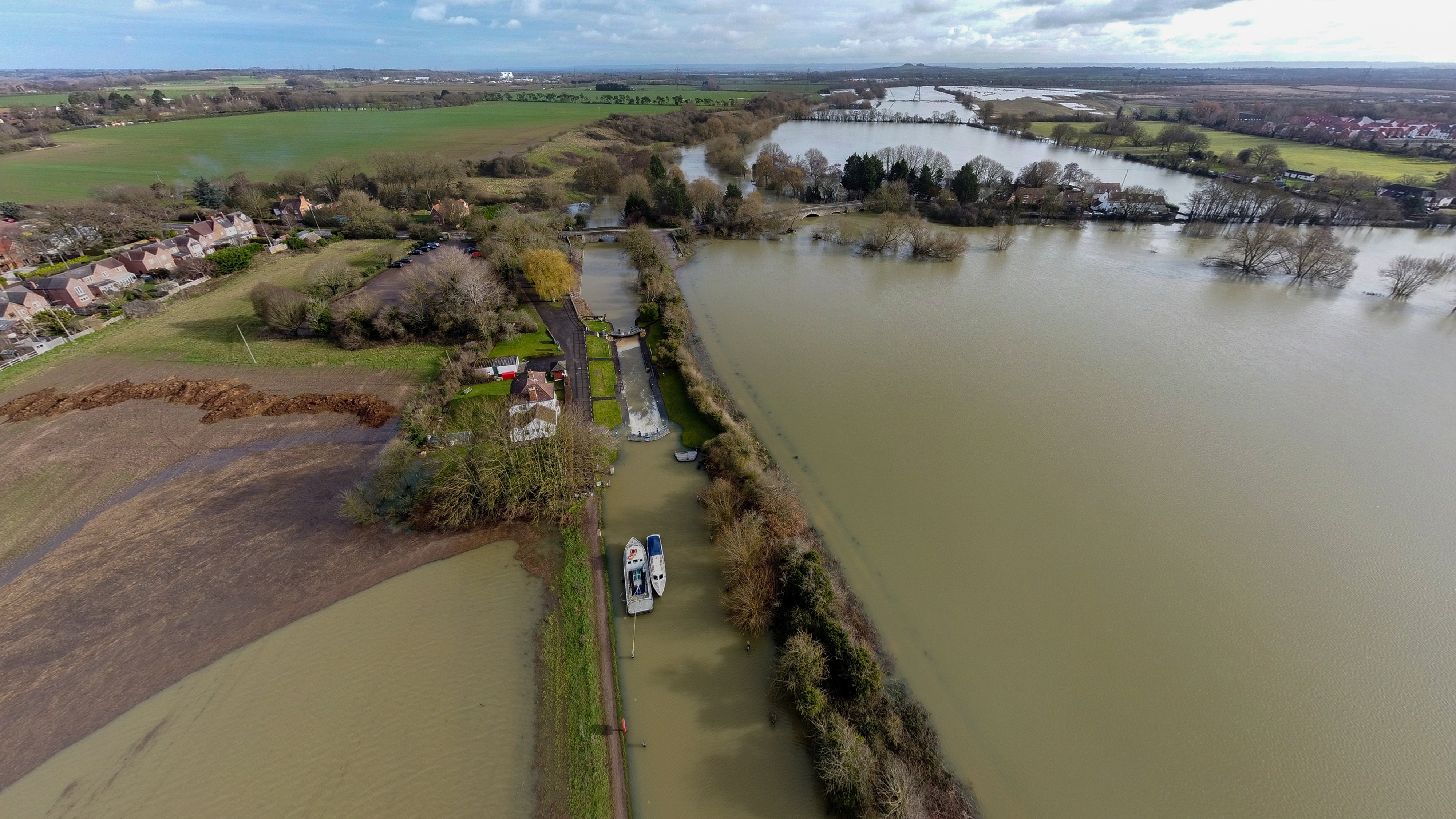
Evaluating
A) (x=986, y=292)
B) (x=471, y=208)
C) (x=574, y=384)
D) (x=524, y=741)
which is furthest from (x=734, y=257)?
(x=524, y=741)

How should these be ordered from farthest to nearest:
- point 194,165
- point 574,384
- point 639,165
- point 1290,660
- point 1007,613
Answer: point 639,165, point 194,165, point 574,384, point 1007,613, point 1290,660

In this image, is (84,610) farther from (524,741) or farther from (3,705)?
(524,741)

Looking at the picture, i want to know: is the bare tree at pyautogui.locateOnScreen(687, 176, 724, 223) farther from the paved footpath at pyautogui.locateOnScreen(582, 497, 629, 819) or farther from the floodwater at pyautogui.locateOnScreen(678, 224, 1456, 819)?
the paved footpath at pyautogui.locateOnScreen(582, 497, 629, 819)

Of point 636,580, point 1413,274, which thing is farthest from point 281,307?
point 1413,274

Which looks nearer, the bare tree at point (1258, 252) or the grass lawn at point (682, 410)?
the grass lawn at point (682, 410)

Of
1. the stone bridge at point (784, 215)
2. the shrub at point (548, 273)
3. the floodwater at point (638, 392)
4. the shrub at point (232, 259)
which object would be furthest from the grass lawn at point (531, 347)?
the shrub at point (232, 259)

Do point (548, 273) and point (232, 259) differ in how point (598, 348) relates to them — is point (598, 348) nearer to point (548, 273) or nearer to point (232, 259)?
point (548, 273)

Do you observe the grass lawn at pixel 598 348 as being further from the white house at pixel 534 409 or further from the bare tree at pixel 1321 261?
the bare tree at pixel 1321 261

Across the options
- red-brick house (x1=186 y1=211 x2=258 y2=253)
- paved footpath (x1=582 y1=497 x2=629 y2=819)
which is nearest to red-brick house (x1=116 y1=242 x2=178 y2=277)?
red-brick house (x1=186 y1=211 x2=258 y2=253)
